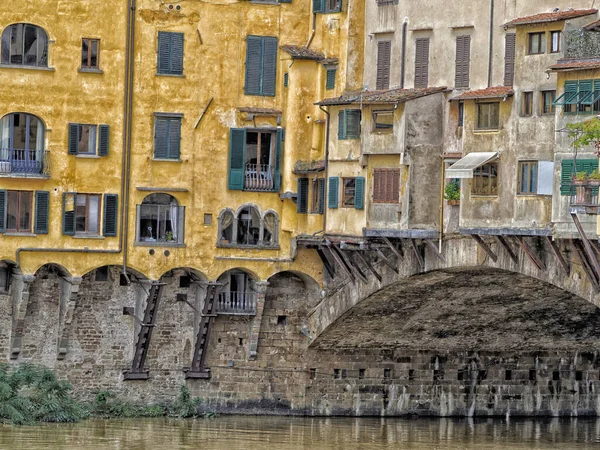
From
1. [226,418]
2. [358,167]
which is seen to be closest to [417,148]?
[358,167]

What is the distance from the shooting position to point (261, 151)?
70.8m

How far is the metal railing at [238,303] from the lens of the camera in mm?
71250

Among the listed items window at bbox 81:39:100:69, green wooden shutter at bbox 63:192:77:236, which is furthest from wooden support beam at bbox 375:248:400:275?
window at bbox 81:39:100:69

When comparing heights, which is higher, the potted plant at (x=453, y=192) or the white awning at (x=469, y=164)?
the white awning at (x=469, y=164)

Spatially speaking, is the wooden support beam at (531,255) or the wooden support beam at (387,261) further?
the wooden support beam at (387,261)

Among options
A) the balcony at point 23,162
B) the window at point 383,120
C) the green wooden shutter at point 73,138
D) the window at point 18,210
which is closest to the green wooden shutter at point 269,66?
the window at point 383,120

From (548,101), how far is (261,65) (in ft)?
42.9

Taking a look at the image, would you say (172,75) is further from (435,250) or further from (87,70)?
(435,250)

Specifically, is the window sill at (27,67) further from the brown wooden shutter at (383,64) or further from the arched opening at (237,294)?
the brown wooden shutter at (383,64)

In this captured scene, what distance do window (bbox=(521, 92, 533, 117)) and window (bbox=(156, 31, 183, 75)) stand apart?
13.6 meters

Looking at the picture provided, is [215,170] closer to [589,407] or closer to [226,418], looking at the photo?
[226,418]

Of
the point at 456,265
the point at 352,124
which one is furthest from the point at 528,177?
the point at 352,124

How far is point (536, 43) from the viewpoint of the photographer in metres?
60.8

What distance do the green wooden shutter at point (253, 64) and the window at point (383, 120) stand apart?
18.5ft
